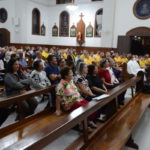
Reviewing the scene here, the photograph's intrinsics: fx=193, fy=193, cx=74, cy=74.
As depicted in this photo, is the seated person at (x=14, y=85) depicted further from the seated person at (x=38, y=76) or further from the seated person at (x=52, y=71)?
the seated person at (x=52, y=71)

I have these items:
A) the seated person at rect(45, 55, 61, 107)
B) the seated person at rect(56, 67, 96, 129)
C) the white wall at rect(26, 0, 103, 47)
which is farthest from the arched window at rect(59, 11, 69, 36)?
the seated person at rect(56, 67, 96, 129)

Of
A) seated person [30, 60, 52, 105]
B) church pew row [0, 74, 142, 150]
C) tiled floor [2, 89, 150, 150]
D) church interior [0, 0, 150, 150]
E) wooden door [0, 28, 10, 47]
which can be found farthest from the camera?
wooden door [0, 28, 10, 47]

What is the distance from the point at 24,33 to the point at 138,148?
13486 mm

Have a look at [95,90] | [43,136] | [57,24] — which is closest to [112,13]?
[57,24]

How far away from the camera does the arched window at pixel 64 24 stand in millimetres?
16281

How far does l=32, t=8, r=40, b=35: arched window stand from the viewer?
50.9 ft

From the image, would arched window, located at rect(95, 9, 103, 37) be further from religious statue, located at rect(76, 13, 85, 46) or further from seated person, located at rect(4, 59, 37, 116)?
seated person, located at rect(4, 59, 37, 116)

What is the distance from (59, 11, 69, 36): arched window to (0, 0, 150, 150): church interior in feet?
0.27

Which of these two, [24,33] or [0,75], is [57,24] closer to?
[24,33]

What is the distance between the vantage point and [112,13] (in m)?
12.8

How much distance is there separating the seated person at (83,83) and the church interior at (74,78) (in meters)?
0.02

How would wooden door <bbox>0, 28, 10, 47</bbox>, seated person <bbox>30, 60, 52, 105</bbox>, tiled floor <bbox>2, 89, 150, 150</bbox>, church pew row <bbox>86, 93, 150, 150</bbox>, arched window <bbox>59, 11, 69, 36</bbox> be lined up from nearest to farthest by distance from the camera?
church pew row <bbox>86, 93, 150, 150</bbox> < tiled floor <bbox>2, 89, 150, 150</bbox> < seated person <bbox>30, 60, 52, 105</bbox> < wooden door <bbox>0, 28, 10, 47</bbox> < arched window <bbox>59, 11, 69, 36</bbox>

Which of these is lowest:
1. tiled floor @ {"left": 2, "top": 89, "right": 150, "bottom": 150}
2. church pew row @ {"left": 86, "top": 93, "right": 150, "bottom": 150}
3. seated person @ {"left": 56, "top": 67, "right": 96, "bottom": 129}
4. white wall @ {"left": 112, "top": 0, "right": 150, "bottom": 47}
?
tiled floor @ {"left": 2, "top": 89, "right": 150, "bottom": 150}

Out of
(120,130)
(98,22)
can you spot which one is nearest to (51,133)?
(120,130)
